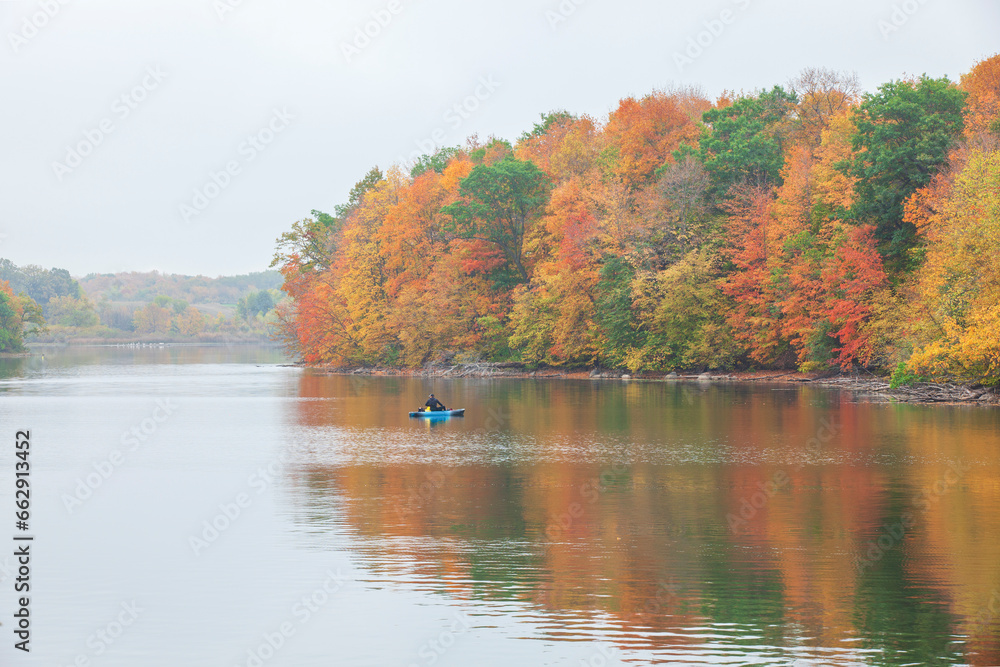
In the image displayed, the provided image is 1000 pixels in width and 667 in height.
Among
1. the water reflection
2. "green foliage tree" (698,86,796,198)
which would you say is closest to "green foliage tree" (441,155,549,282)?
"green foliage tree" (698,86,796,198)

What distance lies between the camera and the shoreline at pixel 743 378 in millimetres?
47719

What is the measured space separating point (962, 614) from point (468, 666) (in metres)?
7.45

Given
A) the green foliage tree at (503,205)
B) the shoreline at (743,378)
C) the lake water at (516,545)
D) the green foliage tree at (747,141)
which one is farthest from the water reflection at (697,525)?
the green foliage tree at (503,205)

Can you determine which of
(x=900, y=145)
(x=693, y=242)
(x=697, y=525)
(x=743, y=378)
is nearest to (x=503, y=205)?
(x=693, y=242)

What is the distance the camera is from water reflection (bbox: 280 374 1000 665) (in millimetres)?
13422

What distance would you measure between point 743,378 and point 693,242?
1146 centimetres

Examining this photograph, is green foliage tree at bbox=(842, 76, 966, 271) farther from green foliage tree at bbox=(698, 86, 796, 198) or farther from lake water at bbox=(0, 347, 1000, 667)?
lake water at bbox=(0, 347, 1000, 667)

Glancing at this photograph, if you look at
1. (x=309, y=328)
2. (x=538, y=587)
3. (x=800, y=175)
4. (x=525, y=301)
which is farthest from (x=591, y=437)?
(x=309, y=328)

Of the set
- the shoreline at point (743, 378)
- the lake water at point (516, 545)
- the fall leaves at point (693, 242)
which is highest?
the fall leaves at point (693, 242)

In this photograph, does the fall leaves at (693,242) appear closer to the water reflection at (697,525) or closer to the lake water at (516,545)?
the water reflection at (697,525)

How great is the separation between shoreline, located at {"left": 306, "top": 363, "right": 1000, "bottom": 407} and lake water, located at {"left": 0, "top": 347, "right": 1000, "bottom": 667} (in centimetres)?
921

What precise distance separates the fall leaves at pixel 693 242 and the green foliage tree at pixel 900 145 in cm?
13

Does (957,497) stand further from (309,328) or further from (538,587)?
(309,328)

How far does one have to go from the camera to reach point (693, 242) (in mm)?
72562
